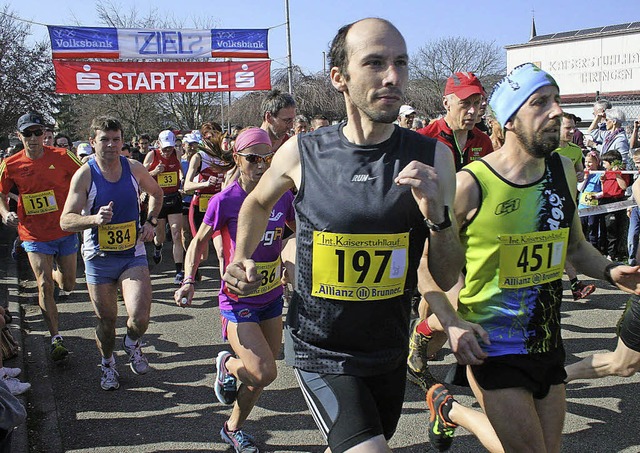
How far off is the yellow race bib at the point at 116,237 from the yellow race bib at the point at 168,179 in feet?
15.2

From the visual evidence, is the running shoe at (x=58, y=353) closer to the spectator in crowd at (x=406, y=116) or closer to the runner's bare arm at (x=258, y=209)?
the runner's bare arm at (x=258, y=209)

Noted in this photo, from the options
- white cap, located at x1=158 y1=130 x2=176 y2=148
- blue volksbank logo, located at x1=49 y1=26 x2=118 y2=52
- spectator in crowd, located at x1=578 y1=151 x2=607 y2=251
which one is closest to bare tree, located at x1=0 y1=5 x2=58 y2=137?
blue volksbank logo, located at x1=49 y1=26 x2=118 y2=52

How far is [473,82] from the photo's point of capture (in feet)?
16.9

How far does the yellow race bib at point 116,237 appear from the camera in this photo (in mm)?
5230

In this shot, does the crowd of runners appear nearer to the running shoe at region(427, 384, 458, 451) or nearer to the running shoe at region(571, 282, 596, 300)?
the running shoe at region(427, 384, 458, 451)

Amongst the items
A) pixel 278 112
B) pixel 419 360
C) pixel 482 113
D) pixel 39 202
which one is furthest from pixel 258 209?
pixel 39 202

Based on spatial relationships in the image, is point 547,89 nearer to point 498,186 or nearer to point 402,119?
point 498,186

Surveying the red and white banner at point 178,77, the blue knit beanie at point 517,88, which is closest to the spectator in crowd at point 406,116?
the blue knit beanie at point 517,88

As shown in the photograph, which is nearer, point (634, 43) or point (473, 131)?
point (473, 131)

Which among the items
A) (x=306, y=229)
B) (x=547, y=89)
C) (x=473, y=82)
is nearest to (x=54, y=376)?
(x=306, y=229)

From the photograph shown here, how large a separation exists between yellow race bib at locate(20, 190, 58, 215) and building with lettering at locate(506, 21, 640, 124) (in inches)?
1130

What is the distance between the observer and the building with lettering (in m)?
31.5

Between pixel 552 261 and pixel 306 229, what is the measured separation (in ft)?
3.68

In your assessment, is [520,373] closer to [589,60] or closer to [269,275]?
[269,275]
